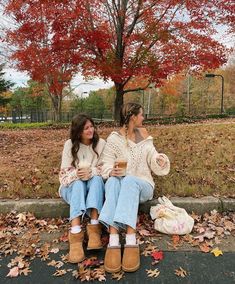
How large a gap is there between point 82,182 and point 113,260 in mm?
905

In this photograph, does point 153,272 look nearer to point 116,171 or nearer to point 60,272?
point 60,272

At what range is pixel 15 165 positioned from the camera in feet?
19.3

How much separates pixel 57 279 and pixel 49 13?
10.3 meters

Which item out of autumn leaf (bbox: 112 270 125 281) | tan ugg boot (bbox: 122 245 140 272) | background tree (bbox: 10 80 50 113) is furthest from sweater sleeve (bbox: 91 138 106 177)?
background tree (bbox: 10 80 50 113)

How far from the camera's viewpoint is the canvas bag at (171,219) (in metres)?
3.35

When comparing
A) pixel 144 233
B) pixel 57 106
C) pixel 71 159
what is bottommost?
pixel 144 233

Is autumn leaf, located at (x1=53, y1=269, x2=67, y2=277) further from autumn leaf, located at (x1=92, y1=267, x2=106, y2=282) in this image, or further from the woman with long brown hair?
autumn leaf, located at (x1=92, y1=267, x2=106, y2=282)

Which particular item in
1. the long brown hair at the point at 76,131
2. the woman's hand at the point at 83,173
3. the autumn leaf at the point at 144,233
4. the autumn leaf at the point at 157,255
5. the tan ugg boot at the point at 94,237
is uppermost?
the long brown hair at the point at 76,131

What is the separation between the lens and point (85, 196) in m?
3.38

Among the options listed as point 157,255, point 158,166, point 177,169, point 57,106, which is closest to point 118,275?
point 157,255

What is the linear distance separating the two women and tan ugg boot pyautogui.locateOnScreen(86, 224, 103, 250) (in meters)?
0.09

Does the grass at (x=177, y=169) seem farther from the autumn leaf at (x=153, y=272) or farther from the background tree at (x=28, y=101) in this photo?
the background tree at (x=28, y=101)

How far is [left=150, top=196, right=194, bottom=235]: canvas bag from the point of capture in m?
3.35

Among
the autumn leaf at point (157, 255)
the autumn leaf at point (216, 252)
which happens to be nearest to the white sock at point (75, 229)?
the autumn leaf at point (157, 255)
